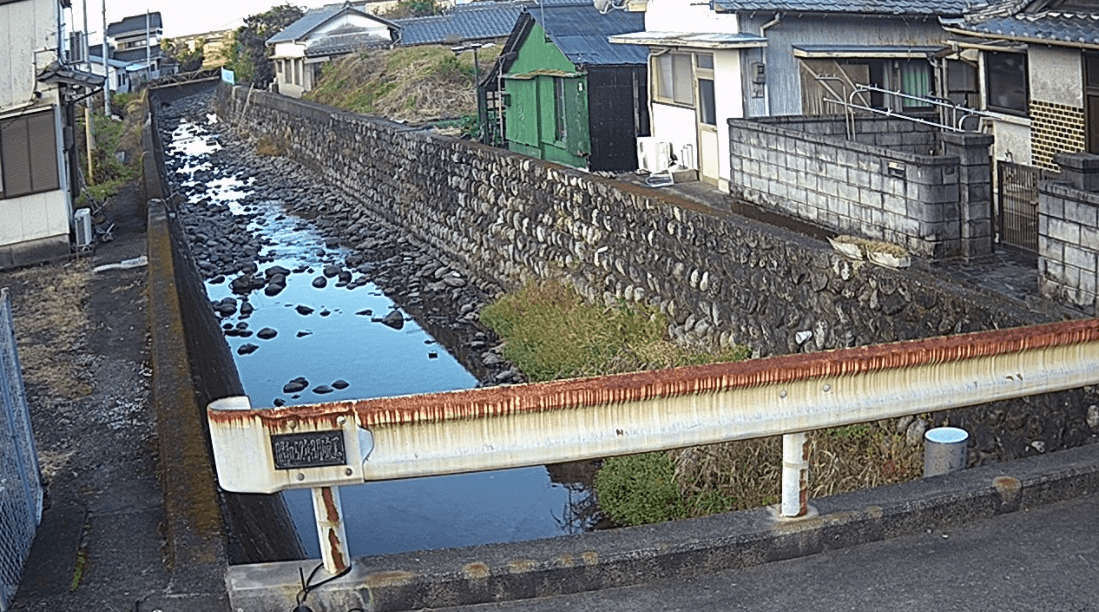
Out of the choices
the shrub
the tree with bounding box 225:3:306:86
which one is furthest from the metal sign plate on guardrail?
the tree with bounding box 225:3:306:86

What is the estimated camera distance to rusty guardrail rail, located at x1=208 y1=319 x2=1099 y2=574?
4.06 meters

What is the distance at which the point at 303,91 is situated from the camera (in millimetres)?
49156

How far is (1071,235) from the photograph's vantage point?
878cm

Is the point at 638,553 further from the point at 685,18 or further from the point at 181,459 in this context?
the point at 685,18

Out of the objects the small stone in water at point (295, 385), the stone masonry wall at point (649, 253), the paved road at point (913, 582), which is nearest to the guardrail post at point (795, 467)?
the paved road at point (913, 582)

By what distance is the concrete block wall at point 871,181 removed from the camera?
10602 mm

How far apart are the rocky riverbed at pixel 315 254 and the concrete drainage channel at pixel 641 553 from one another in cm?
1100

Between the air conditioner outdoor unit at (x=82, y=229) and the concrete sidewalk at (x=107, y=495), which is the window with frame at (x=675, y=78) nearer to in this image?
the air conditioner outdoor unit at (x=82, y=229)

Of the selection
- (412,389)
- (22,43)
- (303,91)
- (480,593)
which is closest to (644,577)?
(480,593)

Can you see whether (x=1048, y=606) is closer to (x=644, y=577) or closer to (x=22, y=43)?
(x=644, y=577)

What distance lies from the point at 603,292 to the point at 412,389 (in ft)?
8.92

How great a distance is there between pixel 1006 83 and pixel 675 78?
288 inches

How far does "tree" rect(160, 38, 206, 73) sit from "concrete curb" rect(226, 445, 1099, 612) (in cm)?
7760

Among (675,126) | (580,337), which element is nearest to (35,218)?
(580,337)
